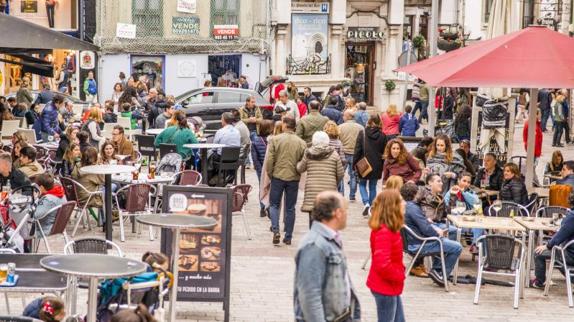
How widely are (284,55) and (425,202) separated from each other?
86.2ft

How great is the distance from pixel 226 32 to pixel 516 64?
25.8 meters

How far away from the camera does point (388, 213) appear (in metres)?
10.6

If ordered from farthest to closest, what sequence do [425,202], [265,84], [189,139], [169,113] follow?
[265,84]
[169,113]
[189,139]
[425,202]

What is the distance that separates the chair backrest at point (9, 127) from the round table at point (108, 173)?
30.1ft

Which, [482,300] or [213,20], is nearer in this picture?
[482,300]

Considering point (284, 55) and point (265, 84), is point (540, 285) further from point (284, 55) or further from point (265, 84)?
point (284, 55)

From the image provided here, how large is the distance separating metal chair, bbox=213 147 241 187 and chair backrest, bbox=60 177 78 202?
417cm

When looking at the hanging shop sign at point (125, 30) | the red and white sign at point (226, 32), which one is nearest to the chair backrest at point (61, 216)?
the hanging shop sign at point (125, 30)

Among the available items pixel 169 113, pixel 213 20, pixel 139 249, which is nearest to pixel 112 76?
pixel 213 20

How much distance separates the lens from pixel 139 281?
32.4 ft

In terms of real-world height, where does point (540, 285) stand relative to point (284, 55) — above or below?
below

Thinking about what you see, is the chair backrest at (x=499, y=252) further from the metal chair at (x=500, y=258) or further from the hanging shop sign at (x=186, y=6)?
the hanging shop sign at (x=186, y=6)

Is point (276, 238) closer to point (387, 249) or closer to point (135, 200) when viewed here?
point (135, 200)

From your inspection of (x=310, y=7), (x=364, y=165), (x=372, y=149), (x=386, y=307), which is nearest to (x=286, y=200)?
(x=364, y=165)
